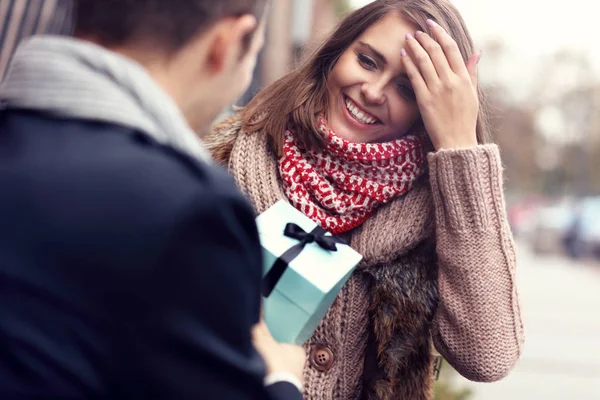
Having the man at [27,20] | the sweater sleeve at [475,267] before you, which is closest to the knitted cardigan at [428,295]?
the sweater sleeve at [475,267]

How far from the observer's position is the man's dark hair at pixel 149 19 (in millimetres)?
1091

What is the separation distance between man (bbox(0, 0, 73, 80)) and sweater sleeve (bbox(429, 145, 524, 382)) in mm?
1901

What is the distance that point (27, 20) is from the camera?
3.28 meters

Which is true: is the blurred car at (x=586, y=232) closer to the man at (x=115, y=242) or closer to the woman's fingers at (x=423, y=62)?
the woman's fingers at (x=423, y=62)

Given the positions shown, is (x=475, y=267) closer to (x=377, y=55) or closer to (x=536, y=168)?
(x=377, y=55)

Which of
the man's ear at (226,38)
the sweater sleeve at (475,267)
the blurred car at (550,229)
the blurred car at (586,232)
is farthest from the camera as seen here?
the blurred car at (550,229)

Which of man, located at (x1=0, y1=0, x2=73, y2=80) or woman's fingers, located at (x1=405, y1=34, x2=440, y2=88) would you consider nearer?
woman's fingers, located at (x1=405, y1=34, x2=440, y2=88)

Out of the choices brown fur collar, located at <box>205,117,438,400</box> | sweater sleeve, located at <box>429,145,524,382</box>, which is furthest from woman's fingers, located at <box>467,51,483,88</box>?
brown fur collar, located at <box>205,117,438,400</box>

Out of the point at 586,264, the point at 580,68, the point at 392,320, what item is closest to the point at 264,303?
the point at 392,320

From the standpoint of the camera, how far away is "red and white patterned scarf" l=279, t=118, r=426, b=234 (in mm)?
1910

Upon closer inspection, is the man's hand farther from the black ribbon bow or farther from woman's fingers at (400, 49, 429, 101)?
woman's fingers at (400, 49, 429, 101)

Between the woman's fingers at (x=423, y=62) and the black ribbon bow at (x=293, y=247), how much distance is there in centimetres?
50

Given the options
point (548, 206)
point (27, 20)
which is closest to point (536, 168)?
point (548, 206)

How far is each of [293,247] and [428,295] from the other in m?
0.45
